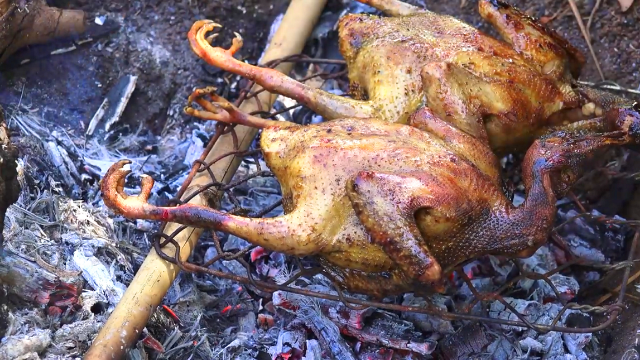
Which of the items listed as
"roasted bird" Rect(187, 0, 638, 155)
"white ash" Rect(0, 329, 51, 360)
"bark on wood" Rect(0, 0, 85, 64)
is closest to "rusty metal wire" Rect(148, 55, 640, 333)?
"roasted bird" Rect(187, 0, 638, 155)

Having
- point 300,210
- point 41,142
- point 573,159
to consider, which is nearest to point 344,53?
point 300,210

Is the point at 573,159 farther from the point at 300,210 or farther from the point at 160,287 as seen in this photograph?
the point at 160,287

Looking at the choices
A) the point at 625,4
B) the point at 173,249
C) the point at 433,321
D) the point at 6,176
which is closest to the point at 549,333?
the point at 433,321

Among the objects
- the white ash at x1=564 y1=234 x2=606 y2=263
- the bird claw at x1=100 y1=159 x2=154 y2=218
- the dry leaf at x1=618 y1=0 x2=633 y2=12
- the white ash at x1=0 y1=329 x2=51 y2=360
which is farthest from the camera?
the dry leaf at x1=618 y1=0 x2=633 y2=12

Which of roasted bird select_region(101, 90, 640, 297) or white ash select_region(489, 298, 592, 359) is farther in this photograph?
white ash select_region(489, 298, 592, 359)

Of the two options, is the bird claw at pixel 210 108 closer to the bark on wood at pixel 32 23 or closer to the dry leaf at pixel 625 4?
the bark on wood at pixel 32 23

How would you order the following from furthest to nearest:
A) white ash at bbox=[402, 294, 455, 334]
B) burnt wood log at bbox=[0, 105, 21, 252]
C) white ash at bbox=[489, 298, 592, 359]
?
white ash at bbox=[402, 294, 455, 334]
white ash at bbox=[489, 298, 592, 359]
burnt wood log at bbox=[0, 105, 21, 252]

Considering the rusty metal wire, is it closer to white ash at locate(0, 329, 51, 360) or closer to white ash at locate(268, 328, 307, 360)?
white ash at locate(268, 328, 307, 360)
